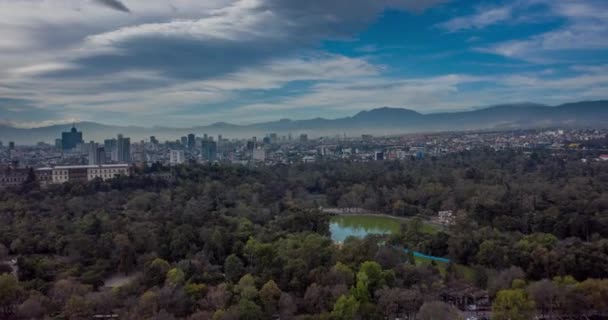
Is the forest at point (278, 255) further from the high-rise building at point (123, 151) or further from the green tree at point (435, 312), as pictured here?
the high-rise building at point (123, 151)

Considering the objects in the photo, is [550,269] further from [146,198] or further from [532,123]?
[532,123]

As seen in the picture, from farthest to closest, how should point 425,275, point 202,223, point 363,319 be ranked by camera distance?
point 202,223
point 425,275
point 363,319

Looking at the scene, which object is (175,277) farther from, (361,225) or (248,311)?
(361,225)

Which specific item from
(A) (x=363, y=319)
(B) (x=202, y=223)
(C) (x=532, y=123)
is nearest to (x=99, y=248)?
(B) (x=202, y=223)

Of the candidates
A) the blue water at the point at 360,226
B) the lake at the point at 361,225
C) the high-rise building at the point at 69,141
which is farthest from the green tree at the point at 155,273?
the high-rise building at the point at 69,141

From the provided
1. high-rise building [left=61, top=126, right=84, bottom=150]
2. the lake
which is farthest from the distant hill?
the lake

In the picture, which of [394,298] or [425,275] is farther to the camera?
[425,275]
